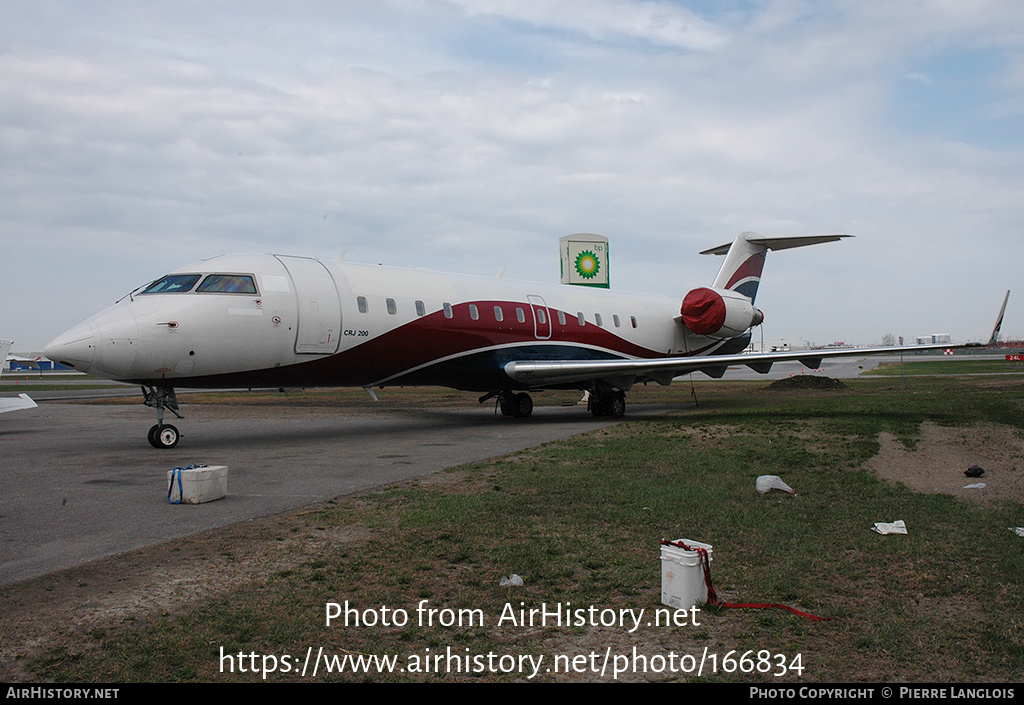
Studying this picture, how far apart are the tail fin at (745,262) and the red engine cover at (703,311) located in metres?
1.96

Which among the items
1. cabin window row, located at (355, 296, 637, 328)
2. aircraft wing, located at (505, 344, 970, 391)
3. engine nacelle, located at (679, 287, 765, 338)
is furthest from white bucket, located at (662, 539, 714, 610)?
engine nacelle, located at (679, 287, 765, 338)

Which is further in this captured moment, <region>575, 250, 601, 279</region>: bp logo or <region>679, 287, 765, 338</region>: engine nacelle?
<region>575, 250, 601, 279</region>: bp logo

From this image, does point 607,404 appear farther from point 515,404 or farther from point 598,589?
point 598,589

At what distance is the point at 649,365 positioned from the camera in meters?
19.0

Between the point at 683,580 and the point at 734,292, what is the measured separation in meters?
21.8

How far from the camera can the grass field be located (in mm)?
3682

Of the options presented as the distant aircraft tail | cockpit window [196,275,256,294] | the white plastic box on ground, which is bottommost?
the white plastic box on ground

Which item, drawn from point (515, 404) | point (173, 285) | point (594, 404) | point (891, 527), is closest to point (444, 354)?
point (515, 404)

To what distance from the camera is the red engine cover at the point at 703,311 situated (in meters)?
23.0

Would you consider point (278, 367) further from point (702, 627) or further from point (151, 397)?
point (702, 627)

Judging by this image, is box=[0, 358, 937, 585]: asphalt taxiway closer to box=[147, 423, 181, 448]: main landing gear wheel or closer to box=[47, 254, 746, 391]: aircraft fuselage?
box=[147, 423, 181, 448]: main landing gear wheel

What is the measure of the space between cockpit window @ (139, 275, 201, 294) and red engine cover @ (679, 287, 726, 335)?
603 inches

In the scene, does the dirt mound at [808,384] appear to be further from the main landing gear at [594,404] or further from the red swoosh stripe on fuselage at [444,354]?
the red swoosh stripe on fuselage at [444,354]
